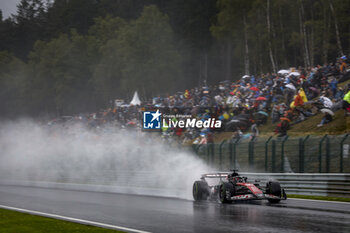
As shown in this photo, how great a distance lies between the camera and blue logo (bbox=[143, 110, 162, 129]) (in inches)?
1211

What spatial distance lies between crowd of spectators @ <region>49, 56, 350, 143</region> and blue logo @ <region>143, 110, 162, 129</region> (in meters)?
0.46

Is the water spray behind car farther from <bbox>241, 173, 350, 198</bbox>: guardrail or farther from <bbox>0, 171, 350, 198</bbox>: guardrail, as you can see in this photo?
<bbox>241, 173, 350, 198</bbox>: guardrail

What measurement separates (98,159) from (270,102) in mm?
10716

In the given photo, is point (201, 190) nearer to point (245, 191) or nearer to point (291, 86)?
point (245, 191)

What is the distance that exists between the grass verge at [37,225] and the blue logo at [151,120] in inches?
721

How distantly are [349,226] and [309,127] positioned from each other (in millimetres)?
16380

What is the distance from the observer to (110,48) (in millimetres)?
66312

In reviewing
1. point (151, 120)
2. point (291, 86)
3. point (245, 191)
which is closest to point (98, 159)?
point (151, 120)

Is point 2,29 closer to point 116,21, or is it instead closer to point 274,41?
point 116,21

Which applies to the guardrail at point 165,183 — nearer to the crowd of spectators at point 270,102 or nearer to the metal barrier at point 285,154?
the metal barrier at point 285,154

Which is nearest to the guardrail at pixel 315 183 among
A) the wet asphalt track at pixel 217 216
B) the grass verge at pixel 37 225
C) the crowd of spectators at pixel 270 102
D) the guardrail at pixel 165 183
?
the guardrail at pixel 165 183

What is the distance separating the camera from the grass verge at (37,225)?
9.89m

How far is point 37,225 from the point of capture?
10734mm

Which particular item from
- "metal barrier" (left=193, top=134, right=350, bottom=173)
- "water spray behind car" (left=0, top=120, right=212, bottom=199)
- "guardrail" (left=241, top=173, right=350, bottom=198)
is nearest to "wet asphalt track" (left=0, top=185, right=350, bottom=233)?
"guardrail" (left=241, top=173, right=350, bottom=198)
